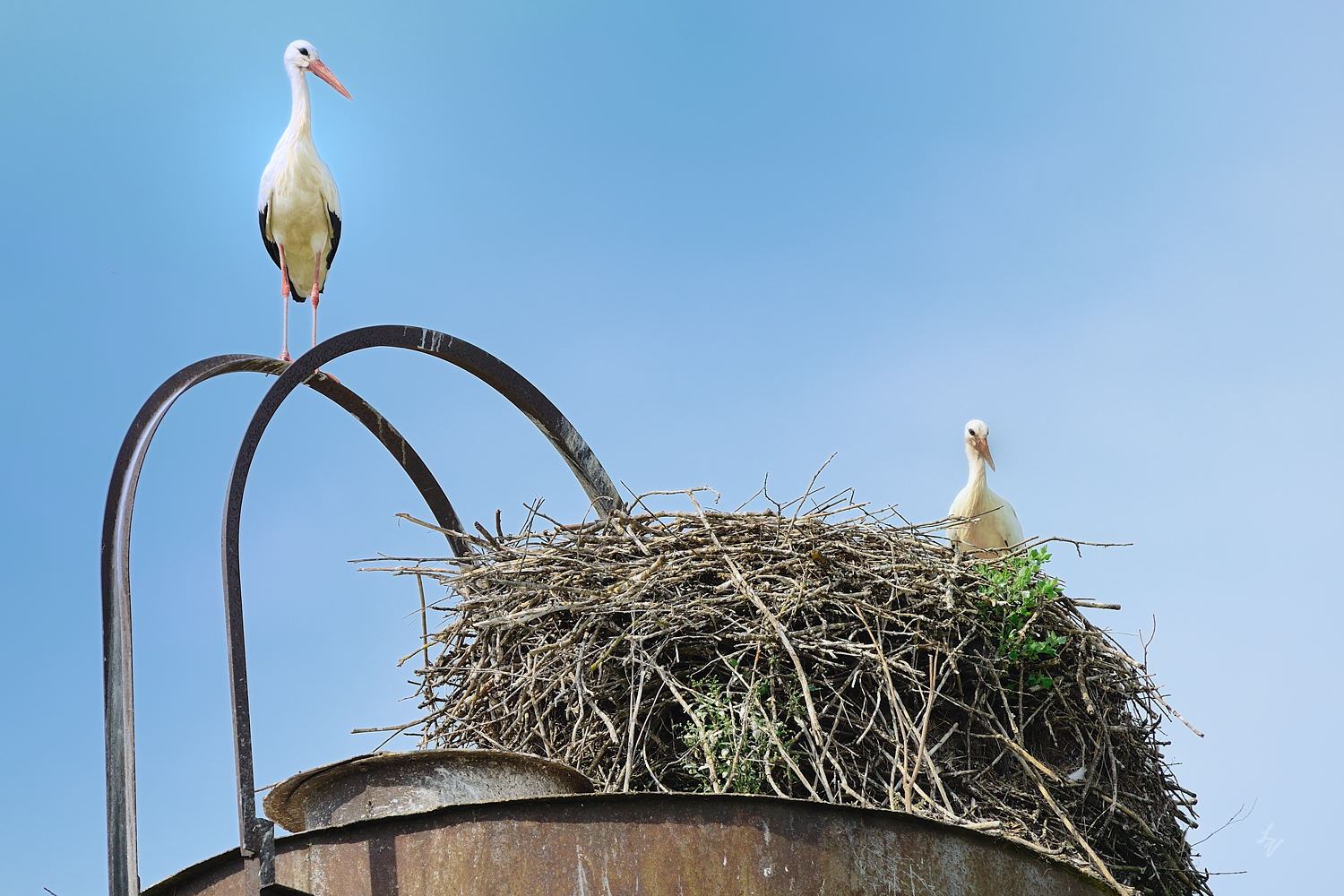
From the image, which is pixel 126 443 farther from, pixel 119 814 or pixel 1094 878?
pixel 1094 878

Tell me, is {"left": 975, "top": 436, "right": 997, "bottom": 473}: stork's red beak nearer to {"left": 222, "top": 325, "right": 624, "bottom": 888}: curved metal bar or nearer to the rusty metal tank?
{"left": 222, "top": 325, "right": 624, "bottom": 888}: curved metal bar

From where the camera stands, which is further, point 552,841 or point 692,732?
point 692,732

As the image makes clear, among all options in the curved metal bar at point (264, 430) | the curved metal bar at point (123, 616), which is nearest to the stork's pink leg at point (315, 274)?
the curved metal bar at point (264, 430)

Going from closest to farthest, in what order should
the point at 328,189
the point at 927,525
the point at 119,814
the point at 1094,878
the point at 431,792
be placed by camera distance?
the point at 119,814 < the point at 431,792 < the point at 1094,878 < the point at 927,525 < the point at 328,189

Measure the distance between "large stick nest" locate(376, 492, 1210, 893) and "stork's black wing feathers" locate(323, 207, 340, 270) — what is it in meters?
3.86

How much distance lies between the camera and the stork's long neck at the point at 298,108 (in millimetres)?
9547

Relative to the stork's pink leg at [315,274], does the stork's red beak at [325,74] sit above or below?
above

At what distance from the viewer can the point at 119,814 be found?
13.8 feet

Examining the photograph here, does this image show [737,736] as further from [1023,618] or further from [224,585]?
[224,585]

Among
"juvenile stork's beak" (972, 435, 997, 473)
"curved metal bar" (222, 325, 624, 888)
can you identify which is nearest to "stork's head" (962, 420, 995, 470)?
"juvenile stork's beak" (972, 435, 997, 473)

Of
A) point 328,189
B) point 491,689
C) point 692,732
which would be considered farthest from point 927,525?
point 328,189

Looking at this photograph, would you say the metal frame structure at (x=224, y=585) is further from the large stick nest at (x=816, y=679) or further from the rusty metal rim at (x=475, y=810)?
the large stick nest at (x=816, y=679)

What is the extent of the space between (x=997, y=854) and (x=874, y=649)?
0.99 m

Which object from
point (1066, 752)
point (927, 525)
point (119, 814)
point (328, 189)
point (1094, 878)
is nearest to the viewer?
point (119, 814)
